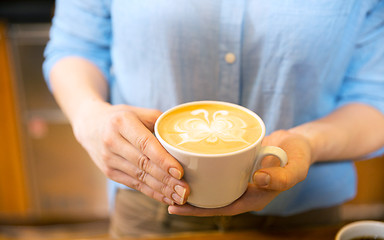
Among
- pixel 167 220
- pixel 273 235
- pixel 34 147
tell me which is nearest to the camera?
pixel 273 235

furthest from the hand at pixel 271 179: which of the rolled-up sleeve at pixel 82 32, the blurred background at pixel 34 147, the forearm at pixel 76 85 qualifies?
the blurred background at pixel 34 147

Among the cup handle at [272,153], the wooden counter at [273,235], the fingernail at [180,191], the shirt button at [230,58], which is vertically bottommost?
the wooden counter at [273,235]

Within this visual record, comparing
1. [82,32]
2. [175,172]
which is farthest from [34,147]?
[175,172]

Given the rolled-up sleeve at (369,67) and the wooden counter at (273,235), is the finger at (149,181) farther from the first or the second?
the rolled-up sleeve at (369,67)

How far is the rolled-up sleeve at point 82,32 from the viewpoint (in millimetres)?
659

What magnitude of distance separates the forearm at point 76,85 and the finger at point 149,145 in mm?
132

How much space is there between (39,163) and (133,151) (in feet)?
3.79

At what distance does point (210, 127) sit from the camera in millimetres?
458

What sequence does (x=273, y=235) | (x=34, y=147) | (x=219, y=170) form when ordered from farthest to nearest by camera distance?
(x=34, y=147) → (x=273, y=235) → (x=219, y=170)

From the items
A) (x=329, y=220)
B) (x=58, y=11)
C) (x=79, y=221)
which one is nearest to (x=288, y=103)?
(x=329, y=220)

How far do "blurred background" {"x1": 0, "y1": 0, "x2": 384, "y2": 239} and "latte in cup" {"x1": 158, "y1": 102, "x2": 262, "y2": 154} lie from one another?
964 mm

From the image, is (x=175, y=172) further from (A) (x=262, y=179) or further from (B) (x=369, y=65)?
(B) (x=369, y=65)

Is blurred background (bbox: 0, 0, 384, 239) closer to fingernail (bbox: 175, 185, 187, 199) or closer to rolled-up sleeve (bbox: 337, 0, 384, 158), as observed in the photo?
rolled-up sleeve (bbox: 337, 0, 384, 158)

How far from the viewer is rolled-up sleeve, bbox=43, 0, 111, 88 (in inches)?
26.0
